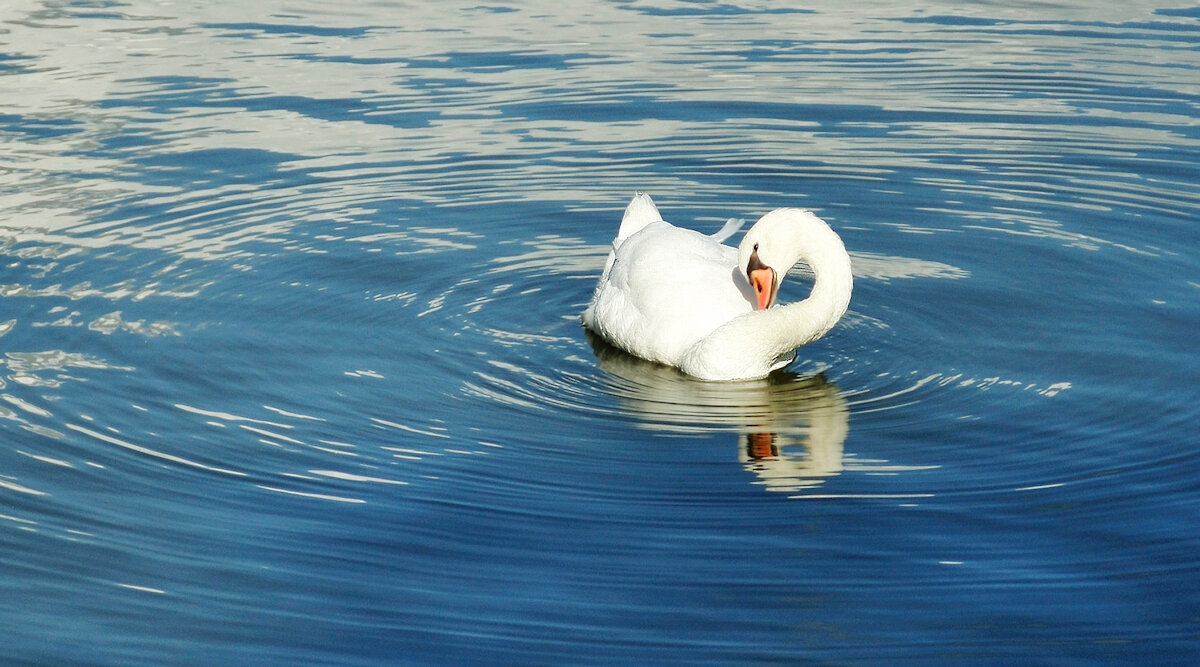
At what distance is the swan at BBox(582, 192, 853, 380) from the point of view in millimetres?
10070

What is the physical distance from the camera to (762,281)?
1023 centimetres

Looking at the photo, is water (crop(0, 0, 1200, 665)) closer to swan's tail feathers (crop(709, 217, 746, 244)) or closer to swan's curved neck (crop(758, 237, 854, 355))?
swan's curved neck (crop(758, 237, 854, 355))

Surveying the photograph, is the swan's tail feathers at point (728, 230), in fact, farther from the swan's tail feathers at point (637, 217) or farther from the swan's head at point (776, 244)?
the swan's head at point (776, 244)

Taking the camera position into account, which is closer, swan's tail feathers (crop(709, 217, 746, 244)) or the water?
the water

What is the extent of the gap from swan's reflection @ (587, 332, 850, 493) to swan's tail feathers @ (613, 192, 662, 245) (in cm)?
156

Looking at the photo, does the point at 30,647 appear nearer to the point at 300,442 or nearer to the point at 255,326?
the point at 300,442

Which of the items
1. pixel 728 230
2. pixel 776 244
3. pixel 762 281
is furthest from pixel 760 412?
pixel 728 230

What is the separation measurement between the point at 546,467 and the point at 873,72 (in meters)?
10.7

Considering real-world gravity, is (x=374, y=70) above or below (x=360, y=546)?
above

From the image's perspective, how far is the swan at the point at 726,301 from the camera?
33.0 feet

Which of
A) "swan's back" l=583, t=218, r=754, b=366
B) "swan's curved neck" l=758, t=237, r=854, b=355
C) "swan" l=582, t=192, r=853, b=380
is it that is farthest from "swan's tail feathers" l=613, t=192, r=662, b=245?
"swan's curved neck" l=758, t=237, r=854, b=355

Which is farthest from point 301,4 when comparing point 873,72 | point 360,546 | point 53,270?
point 360,546

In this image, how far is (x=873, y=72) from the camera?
17.9m

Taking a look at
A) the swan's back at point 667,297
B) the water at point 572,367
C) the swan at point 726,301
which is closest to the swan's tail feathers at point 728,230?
the swan's back at point 667,297
